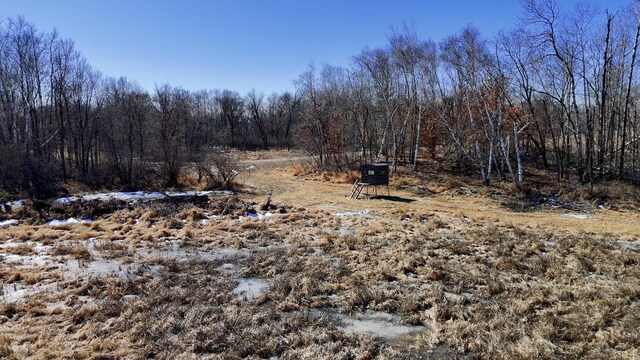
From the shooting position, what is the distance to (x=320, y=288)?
5.95 metres

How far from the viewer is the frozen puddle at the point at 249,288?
581 cm

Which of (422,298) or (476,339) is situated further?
(422,298)

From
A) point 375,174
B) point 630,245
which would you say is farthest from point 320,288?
point 375,174

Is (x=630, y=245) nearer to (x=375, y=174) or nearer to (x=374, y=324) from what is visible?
(x=374, y=324)

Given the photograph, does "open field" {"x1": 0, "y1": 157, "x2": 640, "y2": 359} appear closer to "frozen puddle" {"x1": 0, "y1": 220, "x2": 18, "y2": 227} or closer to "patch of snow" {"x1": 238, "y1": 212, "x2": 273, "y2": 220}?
"frozen puddle" {"x1": 0, "y1": 220, "x2": 18, "y2": 227}

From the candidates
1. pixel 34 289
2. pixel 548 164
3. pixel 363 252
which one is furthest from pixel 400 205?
pixel 548 164

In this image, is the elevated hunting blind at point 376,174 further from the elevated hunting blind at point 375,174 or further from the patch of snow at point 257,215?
the patch of snow at point 257,215

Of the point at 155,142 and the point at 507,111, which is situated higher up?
the point at 507,111

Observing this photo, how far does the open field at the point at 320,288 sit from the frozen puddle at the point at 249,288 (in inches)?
1.3

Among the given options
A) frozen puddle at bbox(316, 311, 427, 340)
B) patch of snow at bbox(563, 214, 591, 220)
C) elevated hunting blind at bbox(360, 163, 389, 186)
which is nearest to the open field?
frozen puddle at bbox(316, 311, 427, 340)

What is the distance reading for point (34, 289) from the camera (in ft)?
19.7

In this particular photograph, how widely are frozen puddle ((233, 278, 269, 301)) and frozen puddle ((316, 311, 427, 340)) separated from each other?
47.3 inches

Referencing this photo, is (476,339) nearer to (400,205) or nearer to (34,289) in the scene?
(34,289)

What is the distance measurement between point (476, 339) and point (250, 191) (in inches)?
562
